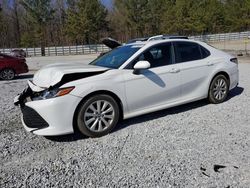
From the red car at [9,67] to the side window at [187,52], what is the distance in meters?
9.89

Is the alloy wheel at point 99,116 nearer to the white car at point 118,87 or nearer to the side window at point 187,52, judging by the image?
the white car at point 118,87

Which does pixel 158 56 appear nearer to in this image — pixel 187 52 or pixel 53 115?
pixel 187 52

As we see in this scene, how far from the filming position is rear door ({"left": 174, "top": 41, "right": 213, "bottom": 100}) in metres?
5.59

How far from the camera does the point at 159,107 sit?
5293 mm

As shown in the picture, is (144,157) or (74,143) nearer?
(144,157)

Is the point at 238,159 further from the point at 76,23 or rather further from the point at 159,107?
the point at 76,23

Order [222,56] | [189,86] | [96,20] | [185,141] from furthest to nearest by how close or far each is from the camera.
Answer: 1. [96,20]
2. [222,56]
3. [189,86]
4. [185,141]

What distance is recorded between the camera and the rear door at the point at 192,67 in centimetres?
559

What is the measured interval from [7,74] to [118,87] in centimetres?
1007

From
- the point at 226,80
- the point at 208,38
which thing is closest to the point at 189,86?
the point at 226,80

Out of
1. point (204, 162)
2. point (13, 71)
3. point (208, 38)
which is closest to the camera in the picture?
point (204, 162)

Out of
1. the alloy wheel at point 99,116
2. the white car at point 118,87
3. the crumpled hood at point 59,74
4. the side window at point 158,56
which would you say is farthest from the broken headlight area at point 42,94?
the side window at point 158,56

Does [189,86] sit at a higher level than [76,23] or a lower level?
lower

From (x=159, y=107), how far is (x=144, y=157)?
61.8 inches
